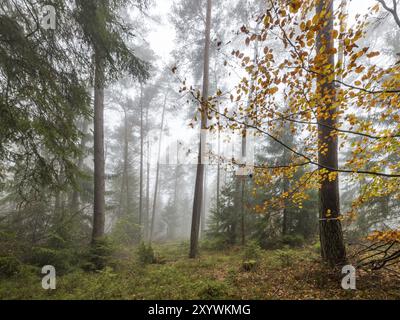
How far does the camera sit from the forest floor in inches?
173

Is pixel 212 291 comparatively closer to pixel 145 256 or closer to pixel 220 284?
pixel 220 284

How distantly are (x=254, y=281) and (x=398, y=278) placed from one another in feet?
9.77

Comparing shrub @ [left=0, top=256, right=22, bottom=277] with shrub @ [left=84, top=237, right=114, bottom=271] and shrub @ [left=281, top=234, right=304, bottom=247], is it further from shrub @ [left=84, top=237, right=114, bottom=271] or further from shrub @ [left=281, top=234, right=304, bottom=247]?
shrub @ [left=281, top=234, right=304, bottom=247]

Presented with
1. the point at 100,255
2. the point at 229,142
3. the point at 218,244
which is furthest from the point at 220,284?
the point at 218,244

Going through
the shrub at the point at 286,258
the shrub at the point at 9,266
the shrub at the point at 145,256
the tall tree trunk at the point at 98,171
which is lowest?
the shrub at the point at 145,256

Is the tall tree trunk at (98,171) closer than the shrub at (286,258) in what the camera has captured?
No

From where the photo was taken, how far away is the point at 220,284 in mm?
4773

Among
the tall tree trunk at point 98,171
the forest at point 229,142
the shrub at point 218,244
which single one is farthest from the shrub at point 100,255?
the shrub at point 218,244

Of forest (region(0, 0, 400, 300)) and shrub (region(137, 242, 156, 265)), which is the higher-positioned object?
forest (region(0, 0, 400, 300))

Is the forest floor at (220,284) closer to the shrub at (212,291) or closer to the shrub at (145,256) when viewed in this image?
the shrub at (212,291)

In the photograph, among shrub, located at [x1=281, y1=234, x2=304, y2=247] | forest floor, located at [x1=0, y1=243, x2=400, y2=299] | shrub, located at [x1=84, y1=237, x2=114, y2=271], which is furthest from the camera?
shrub, located at [x1=281, y1=234, x2=304, y2=247]

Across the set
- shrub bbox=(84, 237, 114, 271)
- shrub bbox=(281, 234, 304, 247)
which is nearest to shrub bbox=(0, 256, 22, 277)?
shrub bbox=(84, 237, 114, 271)

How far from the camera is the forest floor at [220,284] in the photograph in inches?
173
